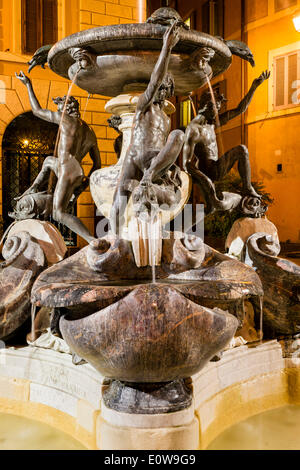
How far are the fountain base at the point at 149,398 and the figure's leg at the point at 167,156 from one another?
1637 millimetres

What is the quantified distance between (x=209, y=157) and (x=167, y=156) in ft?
2.92

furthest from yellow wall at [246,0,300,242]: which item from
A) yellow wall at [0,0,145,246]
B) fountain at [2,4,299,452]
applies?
fountain at [2,4,299,452]

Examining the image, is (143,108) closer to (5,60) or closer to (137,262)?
(137,262)

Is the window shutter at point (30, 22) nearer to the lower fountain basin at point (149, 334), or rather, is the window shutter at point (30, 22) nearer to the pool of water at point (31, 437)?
the pool of water at point (31, 437)

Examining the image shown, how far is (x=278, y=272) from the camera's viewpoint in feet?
11.0

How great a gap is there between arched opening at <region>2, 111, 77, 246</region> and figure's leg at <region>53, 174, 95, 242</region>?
711 cm

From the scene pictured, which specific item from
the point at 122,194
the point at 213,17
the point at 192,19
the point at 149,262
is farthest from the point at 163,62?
the point at 192,19

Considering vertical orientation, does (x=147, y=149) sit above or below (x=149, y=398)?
above

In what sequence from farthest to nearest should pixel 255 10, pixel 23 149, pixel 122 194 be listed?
pixel 255 10 → pixel 23 149 → pixel 122 194

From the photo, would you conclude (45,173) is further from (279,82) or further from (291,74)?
(279,82)

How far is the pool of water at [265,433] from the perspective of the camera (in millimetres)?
2662

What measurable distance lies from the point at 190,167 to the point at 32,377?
2226 millimetres

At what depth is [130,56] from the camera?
3.68 meters
